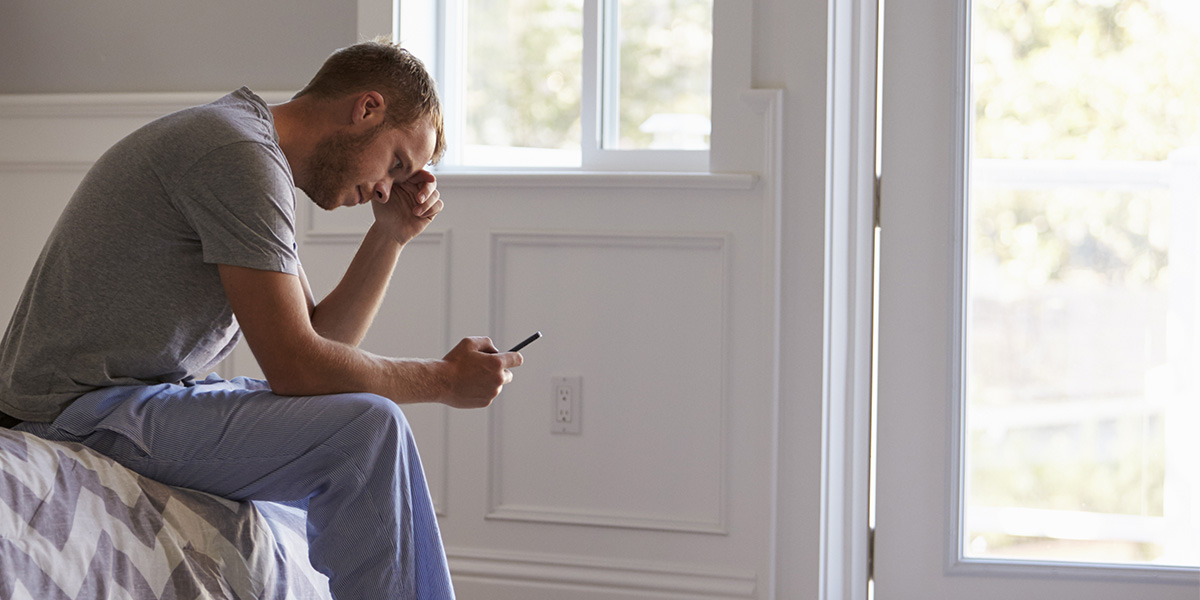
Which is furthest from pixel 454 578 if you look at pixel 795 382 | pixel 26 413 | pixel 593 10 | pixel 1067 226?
pixel 1067 226

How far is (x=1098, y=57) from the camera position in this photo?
2.23m

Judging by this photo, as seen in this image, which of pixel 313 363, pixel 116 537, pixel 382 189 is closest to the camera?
pixel 116 537

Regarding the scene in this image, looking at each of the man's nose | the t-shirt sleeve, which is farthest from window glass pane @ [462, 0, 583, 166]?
the t-shirt sleeve

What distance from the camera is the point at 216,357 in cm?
157

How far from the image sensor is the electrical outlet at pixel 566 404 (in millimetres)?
2281

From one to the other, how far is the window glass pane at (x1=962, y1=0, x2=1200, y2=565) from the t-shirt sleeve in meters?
1.56

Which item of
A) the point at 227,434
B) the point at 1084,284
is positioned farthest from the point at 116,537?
the point at 1084,284

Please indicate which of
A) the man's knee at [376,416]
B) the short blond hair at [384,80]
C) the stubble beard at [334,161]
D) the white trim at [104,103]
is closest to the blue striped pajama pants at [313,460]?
the man's knee at [376,416]

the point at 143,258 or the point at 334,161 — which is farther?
the point at 334,161

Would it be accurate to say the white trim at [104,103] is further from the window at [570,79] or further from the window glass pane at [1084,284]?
the window glass pane at [1084,284]

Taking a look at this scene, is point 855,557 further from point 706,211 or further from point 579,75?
point 579,75

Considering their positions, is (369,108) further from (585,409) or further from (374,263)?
(585,409)

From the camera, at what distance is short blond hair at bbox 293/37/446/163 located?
1589mm

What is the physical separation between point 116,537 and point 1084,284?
1958 millimetres
